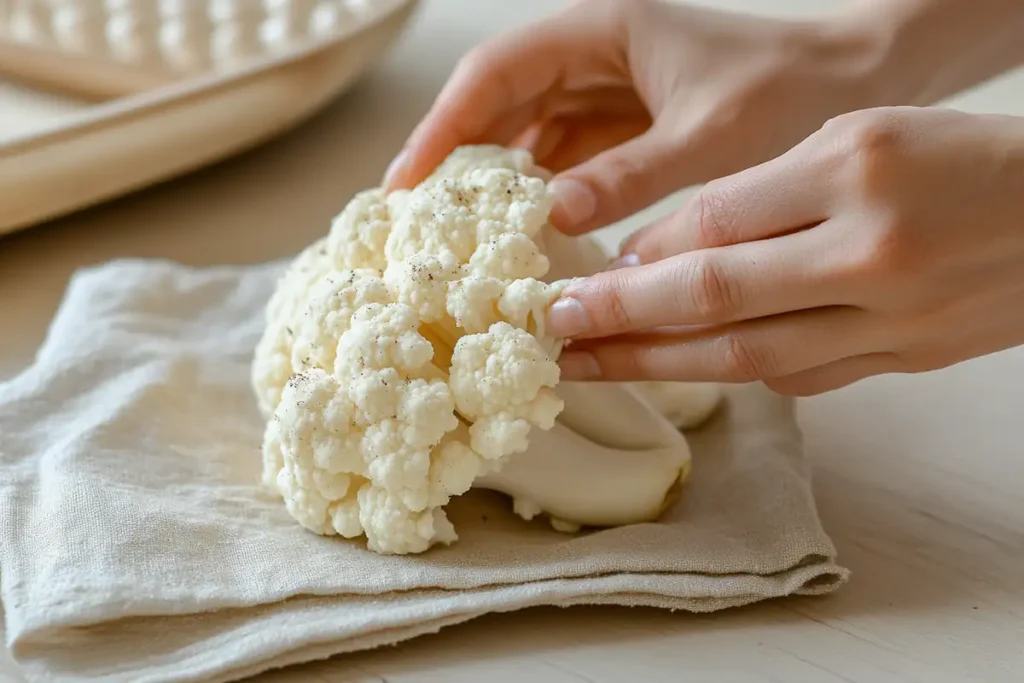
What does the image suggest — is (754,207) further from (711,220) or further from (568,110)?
(568,110)

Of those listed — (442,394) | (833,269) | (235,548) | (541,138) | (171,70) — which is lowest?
(235,548)

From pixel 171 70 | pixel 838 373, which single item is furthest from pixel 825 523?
pixel 171 70

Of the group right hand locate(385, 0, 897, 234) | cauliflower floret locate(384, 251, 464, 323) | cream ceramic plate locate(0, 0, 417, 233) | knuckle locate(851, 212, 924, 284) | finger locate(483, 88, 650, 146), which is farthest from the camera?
cream ceramic plate locate(0, 0, 417, 233)

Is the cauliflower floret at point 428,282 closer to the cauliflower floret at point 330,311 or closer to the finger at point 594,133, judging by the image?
the cauliflower floret at point 330,311

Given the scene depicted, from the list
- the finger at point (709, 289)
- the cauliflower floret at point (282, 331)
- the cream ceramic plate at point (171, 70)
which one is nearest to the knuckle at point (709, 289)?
the finger at point (709, 289)

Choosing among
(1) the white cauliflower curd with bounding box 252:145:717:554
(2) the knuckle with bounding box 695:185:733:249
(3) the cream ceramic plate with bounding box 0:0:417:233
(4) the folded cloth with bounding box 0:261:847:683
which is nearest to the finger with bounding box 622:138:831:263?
(2) the knuckle with bounding box 695:185:733:249

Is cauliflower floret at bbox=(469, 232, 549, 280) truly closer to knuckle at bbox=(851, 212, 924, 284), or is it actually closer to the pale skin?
the pale skin
